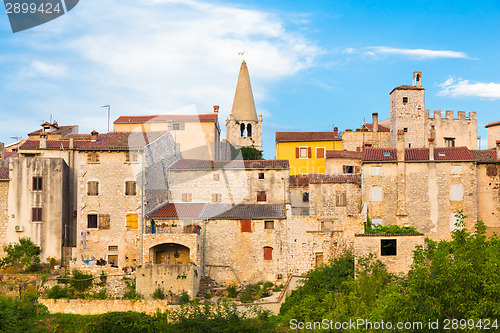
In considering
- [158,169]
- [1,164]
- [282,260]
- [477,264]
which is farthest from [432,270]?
[1,164]

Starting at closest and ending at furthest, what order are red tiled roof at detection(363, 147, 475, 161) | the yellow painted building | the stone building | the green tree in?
the green tree → red tiled roof at detection(363, 147, 475, 161) → the yellow painted building → the stone building

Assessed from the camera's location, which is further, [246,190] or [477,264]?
[246,190]

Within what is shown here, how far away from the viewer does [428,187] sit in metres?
39.4

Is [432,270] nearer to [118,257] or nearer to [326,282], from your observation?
[326,282]

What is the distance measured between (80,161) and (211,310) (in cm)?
1404

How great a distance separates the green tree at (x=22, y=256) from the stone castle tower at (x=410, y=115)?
3207 cm

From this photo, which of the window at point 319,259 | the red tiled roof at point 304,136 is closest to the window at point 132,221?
the window at point 319,259

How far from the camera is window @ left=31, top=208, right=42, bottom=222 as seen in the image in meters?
38.5

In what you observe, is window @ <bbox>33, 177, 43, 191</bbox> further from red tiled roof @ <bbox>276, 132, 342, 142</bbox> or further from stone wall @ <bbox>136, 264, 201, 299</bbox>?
red tiled roof @ <bbox>276, 132, 342, 142</bbox>

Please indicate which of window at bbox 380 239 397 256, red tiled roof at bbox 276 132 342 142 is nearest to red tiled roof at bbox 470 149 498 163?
window at bbox 380 239 397 256

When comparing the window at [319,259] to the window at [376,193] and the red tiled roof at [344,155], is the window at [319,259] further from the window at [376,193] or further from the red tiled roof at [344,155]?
the red tiled roof at [344,155]

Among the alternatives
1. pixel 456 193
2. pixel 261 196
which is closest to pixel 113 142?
pixel 261 196

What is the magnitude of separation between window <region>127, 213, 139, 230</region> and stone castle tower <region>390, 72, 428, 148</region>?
2578 cm

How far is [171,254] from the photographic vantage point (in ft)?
123
